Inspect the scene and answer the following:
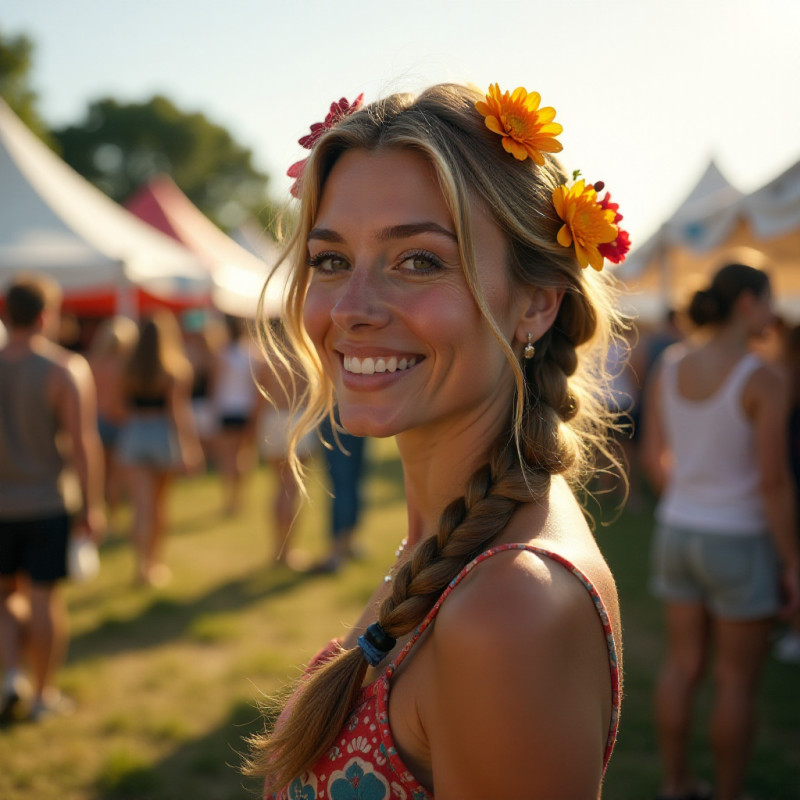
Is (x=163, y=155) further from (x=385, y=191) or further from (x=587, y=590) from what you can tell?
(x=587, y=590)

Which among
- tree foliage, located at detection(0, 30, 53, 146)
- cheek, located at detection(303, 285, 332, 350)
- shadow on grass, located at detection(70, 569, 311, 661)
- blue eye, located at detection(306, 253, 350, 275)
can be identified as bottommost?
shadow on grass, located at detection(70, 569, 311, 661)

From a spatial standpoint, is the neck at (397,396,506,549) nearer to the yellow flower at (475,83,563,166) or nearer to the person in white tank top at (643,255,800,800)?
the yellow flower at (475,83,563,166)

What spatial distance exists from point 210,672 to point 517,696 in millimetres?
4188

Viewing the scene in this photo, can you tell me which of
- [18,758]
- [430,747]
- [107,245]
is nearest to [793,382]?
[430,747]

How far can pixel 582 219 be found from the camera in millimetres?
1493

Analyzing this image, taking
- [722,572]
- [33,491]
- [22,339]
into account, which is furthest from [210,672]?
[722,572]

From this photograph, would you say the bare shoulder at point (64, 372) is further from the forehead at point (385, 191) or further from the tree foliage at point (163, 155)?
the tree foliage at point (163, 155)

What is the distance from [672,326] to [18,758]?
276 inches

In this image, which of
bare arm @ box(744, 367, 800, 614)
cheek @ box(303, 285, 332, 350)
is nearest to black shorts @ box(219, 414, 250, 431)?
bare arm @ box(744, 367, 800, 614)

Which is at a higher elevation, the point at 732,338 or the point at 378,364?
the point at 732,338

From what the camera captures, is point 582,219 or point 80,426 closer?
point 582,219

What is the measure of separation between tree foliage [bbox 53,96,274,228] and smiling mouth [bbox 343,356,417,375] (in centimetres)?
5211

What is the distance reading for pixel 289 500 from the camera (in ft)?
21.8

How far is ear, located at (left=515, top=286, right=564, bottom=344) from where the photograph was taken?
150 cm
